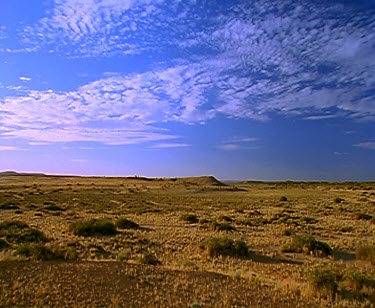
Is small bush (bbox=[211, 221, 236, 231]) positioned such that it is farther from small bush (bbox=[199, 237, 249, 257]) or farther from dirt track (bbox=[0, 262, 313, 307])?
dirt track (bbox=[0, 262, 313, 307])

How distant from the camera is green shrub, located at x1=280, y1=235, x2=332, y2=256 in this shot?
19.1 meters

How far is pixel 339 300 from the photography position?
11078 millimetres

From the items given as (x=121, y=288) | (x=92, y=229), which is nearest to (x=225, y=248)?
(x=121, y=288)

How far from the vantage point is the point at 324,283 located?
11.8 m

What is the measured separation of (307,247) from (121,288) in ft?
36.9

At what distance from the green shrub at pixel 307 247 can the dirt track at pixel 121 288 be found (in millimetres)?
7518

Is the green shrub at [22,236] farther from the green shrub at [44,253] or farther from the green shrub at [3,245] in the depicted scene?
the green shrub at [44,253]

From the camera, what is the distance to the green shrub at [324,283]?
11.5 m

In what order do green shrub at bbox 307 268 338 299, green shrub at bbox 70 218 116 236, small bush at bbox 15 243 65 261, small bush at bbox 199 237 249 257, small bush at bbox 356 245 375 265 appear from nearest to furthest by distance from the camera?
green shrub at bbox 307 268 338 299 → small bush at bbox 15 243 65 261 → small bush at bbox 356 245 375 265 → small bush at bbox 199 237 249 257 → green shrub at bbox 70 218 116 236

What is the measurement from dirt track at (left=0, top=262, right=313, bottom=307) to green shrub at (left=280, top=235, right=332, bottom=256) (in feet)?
24.7

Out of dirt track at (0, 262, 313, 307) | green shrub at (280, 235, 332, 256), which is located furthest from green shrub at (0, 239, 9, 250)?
green shrub at (280, 235, 332, 256)

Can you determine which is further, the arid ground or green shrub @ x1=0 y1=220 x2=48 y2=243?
green shrub @ x1=0 y1=220 x2=48 y2=243

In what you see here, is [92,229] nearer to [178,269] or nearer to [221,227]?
[221,227]

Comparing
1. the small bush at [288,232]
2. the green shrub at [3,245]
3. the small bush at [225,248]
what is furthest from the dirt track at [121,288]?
the small bush at [288,232]
